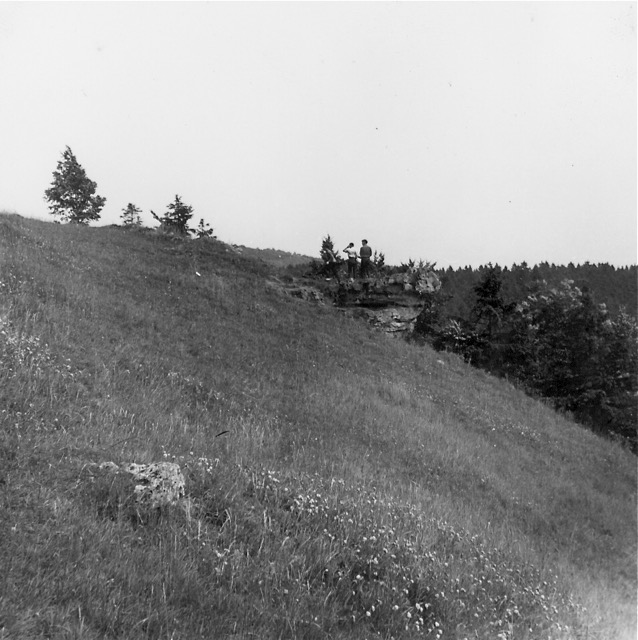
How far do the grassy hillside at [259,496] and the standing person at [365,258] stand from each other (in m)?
10.7

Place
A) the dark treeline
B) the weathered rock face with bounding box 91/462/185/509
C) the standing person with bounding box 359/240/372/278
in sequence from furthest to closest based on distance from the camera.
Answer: the dark treeline
the standing person with bounding box 359/240/372/278
the weathered rock face with bounding box 91/462/185/509

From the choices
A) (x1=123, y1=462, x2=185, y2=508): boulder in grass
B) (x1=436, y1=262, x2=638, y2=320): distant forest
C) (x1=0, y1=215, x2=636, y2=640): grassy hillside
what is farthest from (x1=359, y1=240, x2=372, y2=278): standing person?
(x1=436, y1=262, x2=638, y2=320): distant forest

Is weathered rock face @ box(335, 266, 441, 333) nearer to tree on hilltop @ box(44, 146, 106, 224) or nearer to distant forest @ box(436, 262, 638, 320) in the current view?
tree on hilltop @ box(44, 146, 106, 224)

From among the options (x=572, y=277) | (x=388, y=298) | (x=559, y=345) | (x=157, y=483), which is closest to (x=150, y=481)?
(x=157, y=483)

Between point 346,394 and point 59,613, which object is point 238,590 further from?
point 346,394

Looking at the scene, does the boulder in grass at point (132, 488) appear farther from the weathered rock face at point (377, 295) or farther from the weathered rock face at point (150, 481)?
the weathered rock face at point (377, 295)

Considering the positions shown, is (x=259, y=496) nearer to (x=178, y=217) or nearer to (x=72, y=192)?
(x=178, y=217)

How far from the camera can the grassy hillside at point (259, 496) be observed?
2717 millimetres

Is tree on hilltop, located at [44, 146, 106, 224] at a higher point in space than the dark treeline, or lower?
higher

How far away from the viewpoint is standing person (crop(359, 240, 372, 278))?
2376cm

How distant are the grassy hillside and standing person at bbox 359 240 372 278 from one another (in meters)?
10.7

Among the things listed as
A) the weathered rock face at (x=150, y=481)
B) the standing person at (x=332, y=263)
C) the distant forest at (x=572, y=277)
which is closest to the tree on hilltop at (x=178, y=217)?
the standing person at (x=332, y=263)

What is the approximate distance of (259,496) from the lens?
4188 millimetres

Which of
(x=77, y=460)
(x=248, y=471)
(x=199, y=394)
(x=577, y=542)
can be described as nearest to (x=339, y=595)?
(x=248, y=471)
